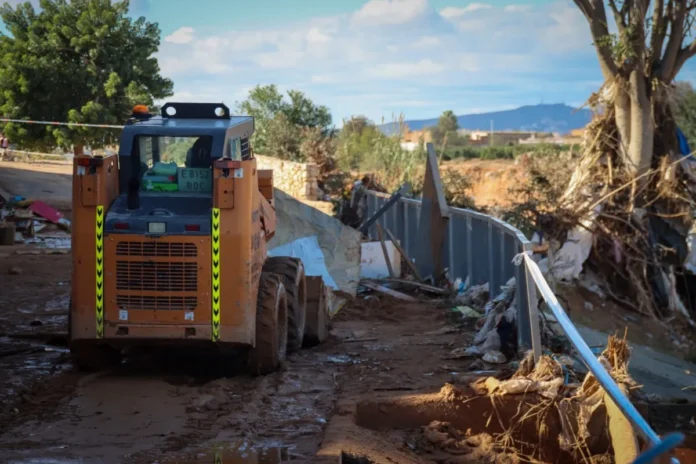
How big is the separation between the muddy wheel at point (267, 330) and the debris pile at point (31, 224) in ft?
49.0

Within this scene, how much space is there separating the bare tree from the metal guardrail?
14.7 ft

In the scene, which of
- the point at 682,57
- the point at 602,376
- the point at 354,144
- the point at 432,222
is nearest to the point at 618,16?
the point at 682,57

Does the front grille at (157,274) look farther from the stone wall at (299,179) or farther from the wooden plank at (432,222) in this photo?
the stone wall at (299,179)

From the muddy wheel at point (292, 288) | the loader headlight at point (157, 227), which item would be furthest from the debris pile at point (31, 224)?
the loader headlight at point (157, 227)

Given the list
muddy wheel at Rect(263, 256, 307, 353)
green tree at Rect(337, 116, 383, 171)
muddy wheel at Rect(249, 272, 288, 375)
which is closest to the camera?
muddy wheel at Rect(249, 272, 288, 375)

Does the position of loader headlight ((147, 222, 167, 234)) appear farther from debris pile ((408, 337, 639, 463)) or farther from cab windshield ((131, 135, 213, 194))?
debris pile ((408, 337, 639, 463))

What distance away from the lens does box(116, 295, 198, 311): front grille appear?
8930mm

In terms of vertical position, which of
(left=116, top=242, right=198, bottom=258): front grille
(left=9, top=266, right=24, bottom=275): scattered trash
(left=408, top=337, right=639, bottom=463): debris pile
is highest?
(left=116, top=242, right=198, bottom=258): front grille

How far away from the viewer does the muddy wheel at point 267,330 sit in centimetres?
955

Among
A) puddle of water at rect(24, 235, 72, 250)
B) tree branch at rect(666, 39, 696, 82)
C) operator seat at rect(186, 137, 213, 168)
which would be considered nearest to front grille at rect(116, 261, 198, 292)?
operator seat at rect(186, 137, 213, 168)

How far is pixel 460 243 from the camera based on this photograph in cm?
1638

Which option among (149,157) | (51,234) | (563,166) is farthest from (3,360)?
(51,234)

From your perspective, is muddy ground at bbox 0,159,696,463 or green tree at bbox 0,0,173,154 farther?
green tree at bbox 0,0,173,154

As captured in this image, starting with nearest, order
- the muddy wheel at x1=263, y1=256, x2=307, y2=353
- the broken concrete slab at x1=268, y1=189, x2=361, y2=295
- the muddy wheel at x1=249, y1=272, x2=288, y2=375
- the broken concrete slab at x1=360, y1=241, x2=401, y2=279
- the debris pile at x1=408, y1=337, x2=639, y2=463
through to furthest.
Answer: the debris pile at x1=408, y1=337, x2=639, y2=463
the muddy wheel at x1=249, y1=272, x2=288, y2=375
the muddy wheel at x1=263, y1=256, x2=307, y2=353
the broken concrete slab at x1=268, y1=189, x2=361, y2=295
the broken concrete slab at x1=360, y1=241, x2=401, y2=279
